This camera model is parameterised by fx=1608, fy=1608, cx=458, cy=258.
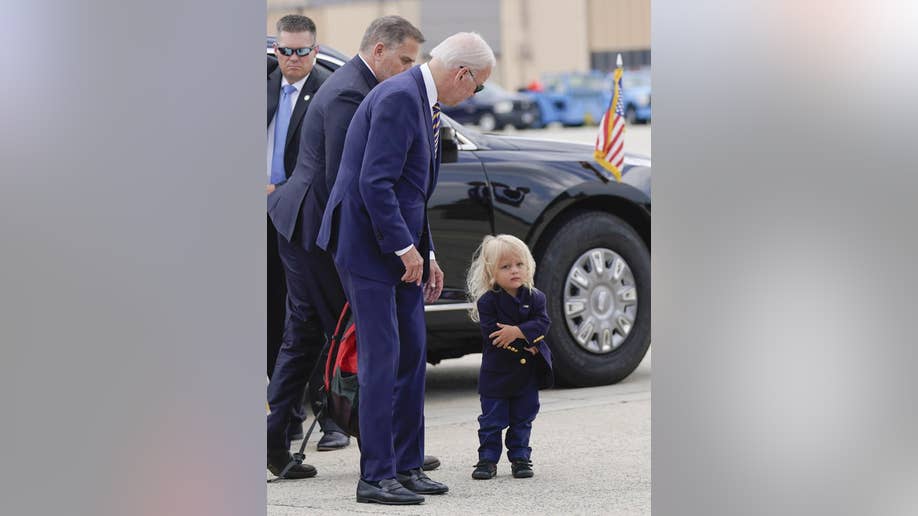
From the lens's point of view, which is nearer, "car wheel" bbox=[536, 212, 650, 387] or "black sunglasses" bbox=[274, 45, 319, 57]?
"black sunglasses" bbox=[274, 45, 319, 57]

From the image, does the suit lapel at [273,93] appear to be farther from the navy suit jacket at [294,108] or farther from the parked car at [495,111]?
the parked car at [495,111]

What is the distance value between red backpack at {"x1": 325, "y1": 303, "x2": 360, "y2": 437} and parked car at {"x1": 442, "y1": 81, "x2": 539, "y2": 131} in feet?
95.6

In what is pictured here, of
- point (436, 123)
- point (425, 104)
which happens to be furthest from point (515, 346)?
point (425, 104)

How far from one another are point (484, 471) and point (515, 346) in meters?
0.49

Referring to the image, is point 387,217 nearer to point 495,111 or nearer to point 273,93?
point 273,93

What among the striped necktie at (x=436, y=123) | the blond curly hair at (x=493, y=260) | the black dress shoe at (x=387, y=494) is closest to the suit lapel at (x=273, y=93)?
the blond curly hair at (x=493, y=260)

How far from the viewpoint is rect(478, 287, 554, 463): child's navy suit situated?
6.12 meters

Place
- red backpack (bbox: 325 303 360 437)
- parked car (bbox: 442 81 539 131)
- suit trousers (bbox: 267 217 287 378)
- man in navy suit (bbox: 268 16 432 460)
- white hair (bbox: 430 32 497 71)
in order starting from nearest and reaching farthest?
1. white hair (bbox: 430 32 497 71)
2. red backpack (bbox: 325 303 360 437)
3. man in navy suit (bbox: 268 16 432 460)
4. suit trousers (bbox: 267 217 287 378)
5. parked car (bbox: 442 81 539 131)

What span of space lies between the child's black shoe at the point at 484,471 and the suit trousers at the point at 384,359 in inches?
15.9

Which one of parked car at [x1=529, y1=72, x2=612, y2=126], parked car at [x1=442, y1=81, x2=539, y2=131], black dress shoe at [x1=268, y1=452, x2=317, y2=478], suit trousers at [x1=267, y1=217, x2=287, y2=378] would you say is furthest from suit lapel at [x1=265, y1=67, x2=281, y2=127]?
parked car at [x1=529, y1=72, x2=612, y2=126]

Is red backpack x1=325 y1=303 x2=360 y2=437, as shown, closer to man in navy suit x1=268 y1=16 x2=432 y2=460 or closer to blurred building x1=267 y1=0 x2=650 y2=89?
man in navy suit x1=268 y1=16 x2=432 y2=460
